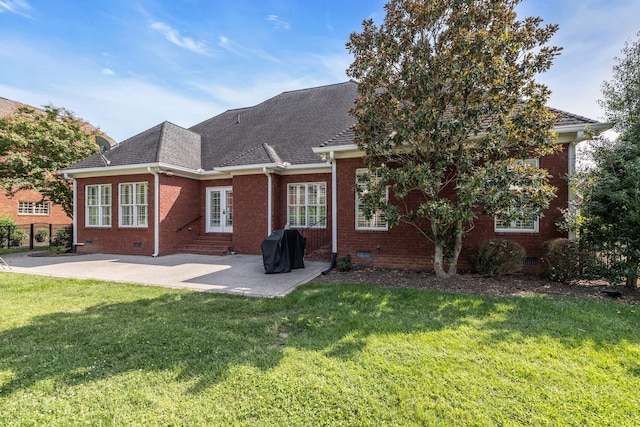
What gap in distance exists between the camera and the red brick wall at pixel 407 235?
24.5ft

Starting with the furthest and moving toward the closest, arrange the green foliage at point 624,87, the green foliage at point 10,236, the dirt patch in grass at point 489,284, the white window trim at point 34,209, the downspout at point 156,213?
the white window trim at point 34,209, the green foliage at point 10,236, the downspout at point 156,213, the green foliage at point 624,87, the dirt patch in grass at point 489,284

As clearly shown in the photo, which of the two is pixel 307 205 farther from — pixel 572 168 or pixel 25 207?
pixel 25 207

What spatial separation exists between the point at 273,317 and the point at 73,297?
4524 millimetres

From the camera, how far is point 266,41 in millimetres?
9328

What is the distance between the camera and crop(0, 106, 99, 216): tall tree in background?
13.3m

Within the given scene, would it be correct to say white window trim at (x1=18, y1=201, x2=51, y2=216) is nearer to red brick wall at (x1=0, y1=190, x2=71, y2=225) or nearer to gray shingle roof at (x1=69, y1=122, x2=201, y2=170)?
red brick wall at (x1=0, y1=190, x2=71, y2=225)

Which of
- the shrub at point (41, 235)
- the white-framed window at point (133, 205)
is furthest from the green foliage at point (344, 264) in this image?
the shrub at point (41, 235)

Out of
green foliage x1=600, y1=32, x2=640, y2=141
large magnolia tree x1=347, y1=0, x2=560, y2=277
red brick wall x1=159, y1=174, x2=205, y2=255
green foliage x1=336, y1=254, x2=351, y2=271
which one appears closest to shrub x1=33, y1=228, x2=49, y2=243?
red brick wall x1=159, y1=174, x2=205, y2=255

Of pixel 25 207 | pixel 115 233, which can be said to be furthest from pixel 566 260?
pixel 25 207

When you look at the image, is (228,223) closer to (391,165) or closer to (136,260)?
(136,260)

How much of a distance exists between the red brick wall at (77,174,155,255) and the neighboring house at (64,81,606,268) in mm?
44

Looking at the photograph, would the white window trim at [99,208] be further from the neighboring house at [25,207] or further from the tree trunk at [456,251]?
the tree trunk at [456,251]

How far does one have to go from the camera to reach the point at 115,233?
1283 centimetres

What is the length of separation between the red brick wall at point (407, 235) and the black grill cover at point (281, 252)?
4.68 feet
